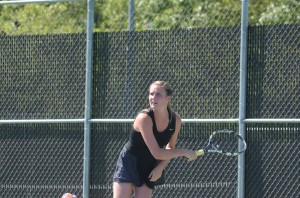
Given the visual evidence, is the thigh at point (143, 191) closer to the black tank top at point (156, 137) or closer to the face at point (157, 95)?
the black tank top at point (156, 137)

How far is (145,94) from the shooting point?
34.0ft

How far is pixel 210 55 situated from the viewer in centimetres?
998

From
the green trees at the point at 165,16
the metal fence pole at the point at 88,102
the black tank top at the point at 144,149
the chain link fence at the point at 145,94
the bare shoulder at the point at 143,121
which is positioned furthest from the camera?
the metal fence pole at the point at 88,102

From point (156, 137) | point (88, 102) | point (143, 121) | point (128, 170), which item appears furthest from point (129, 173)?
point (88, 102)

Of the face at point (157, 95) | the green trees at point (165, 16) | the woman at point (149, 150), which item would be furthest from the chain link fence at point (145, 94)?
the face at point (157, 95)

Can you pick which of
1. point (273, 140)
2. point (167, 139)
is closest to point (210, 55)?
point (273, 140)

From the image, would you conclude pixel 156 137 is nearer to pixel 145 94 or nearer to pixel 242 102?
pixel 242 102

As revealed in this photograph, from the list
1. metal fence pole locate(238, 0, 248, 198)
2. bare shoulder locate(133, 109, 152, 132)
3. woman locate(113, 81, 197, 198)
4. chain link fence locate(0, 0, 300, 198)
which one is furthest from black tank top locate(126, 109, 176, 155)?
chain link fence locate(0, 0, 300, 198)

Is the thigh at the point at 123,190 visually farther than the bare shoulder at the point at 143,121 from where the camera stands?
Yes

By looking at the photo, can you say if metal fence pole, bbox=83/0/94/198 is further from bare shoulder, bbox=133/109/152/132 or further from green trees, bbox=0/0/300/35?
bare shoulder, bbox=133/109/152/132

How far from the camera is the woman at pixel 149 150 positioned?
8172 millimetres

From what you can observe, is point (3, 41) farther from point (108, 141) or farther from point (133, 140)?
point (133, 140)

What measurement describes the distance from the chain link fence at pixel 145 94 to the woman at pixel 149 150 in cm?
158

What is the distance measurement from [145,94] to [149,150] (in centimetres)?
210
